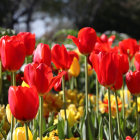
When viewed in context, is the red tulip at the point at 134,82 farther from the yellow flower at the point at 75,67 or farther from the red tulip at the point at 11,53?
the yellow flower at the point at 75,67

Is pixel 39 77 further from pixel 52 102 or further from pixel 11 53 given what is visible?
pixel 52 102

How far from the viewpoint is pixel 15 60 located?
105cm

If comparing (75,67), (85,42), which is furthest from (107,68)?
(75,67)

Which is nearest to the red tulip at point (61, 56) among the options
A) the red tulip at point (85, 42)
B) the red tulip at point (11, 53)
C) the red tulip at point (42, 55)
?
the red tulip at point (85, 42)

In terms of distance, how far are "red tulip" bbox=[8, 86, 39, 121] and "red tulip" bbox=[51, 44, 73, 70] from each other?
1.82ft

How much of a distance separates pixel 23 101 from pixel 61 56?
57 cm

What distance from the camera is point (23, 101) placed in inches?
31.4

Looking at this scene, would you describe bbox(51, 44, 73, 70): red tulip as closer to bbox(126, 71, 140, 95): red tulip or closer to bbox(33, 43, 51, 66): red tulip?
bbox(33, 43, 51, 66): red tulip

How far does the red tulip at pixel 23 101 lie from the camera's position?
2.60 feet

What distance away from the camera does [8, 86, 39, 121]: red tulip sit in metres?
0.79

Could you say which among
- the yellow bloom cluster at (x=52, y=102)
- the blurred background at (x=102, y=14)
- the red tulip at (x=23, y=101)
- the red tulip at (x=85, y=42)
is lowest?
the yellow bloom cluster at (x=52, y=102)

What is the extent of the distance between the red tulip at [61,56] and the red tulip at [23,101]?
55 centimetres

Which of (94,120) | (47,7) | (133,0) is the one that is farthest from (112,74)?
(47,7)

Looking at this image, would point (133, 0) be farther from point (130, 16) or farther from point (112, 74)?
point (112, 74)
